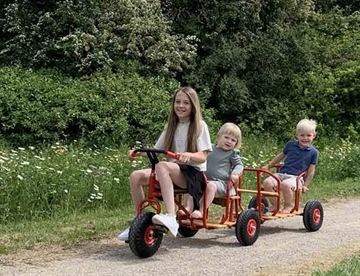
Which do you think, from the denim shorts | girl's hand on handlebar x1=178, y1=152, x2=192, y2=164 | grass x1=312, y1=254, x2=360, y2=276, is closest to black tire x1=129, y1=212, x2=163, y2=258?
girl's hand on handlebar x1=178, y1=152, x2=192, y2=164

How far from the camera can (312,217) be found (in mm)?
8320

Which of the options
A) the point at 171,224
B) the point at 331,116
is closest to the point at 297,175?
the point at 171,224

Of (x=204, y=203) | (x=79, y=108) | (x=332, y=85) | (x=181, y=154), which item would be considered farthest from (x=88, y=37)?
(x=181, y=154)

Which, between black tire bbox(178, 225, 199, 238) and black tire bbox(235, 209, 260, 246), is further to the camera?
black tire bbox(178, 225, 199, 238)

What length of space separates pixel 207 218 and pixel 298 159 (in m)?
1.72

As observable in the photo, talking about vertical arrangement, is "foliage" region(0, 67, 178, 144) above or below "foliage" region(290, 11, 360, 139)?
below

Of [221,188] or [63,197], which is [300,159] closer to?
[221,188]

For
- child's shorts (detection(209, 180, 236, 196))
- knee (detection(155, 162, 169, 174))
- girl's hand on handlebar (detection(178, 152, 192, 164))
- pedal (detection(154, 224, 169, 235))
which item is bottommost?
pedal (detection(154, 224, 169, 235))

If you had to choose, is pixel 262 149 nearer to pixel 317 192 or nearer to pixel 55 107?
pixel 317 192

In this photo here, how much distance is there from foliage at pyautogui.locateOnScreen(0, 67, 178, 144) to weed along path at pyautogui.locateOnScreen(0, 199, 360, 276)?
Result: 237 inches

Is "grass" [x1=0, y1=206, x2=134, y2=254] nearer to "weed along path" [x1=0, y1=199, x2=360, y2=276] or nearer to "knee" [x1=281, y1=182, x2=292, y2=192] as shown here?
"weed along path" [x1=0, y1=199, x2=360, y2=276]

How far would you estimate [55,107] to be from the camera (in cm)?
1381

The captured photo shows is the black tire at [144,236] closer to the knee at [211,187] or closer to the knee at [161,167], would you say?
the knee at [161,167]

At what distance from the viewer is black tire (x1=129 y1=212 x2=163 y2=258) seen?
6.54m
